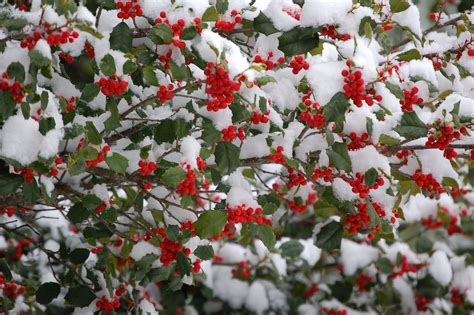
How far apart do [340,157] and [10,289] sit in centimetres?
185

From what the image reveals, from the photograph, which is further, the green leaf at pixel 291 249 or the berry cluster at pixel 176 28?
the green leaf at pixel 291 249

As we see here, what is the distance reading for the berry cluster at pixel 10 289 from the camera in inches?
116

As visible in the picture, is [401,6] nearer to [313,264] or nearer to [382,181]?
[382,181]

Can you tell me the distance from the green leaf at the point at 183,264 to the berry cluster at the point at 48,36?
3.22ft

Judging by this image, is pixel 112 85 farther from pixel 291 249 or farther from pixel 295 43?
pixel 291 249

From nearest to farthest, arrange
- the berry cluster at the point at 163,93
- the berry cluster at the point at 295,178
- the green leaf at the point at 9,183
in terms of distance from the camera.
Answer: the green leaf at the point at 9,183
the berry cluster at the point at 163,93
the berry cluster at the point at 295,178

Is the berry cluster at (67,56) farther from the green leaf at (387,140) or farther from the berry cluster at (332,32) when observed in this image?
the green leaf at (387,140)

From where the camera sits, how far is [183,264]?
2359 mm

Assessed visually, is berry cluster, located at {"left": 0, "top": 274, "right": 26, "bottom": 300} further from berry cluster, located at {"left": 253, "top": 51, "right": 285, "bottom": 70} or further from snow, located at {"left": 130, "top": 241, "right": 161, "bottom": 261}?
berry cluster, located at {"left": 253, "top": 51, "right": 285, "bottom": 70}

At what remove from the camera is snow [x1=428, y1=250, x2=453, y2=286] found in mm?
3910

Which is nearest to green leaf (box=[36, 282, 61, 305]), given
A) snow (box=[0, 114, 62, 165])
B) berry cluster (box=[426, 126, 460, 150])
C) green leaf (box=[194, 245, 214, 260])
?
green leaf (box=[194, 245, 214, 260])

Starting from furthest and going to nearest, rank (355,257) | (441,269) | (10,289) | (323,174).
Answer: (355,257), (441,269), (10,289), (323,174)

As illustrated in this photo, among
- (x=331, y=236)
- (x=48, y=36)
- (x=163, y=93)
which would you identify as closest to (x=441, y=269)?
(x=331, y=236)

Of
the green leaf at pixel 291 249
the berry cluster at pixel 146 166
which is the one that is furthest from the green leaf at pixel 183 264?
the green leaf at pixel 291 249
